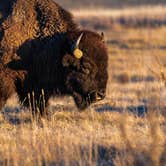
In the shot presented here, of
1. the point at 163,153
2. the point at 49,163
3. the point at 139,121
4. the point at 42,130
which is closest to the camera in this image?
the point at 163,153

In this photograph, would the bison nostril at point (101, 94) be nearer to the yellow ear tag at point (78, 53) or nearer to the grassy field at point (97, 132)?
the grassy field at point (97, 132)

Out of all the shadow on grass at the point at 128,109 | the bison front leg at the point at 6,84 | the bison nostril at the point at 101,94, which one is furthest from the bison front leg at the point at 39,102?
the shadow on grass at the point at 128,109

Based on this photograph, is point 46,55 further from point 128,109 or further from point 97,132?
point 97,132

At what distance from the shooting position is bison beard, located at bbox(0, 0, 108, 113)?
1106 centimetres

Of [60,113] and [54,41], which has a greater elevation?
[54,41]

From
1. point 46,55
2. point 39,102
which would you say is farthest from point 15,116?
point 46,55

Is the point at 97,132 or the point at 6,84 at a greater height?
the point at 6,84

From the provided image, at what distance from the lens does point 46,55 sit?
11344 millimetres

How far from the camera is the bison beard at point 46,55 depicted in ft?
36.3

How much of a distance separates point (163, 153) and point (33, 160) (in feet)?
4.90

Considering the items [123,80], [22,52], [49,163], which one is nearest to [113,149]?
[49,163]

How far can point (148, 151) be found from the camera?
7.54 m

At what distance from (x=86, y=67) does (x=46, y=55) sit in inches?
27.5

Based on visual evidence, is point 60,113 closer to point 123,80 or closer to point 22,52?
point 22,52
